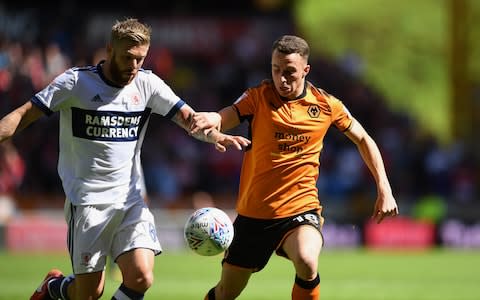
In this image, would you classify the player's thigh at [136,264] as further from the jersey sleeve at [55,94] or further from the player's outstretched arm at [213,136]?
the jersey sleeve at [55,94]

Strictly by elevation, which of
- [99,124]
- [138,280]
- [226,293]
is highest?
[99,124]

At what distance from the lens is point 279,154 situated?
8258mm

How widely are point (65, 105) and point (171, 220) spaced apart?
13.0 metres

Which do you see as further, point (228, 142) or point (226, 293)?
point (226, 293)

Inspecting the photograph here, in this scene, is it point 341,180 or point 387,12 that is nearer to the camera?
point 341,180

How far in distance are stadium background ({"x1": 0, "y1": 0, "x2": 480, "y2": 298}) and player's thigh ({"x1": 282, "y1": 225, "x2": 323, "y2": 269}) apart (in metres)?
12.1

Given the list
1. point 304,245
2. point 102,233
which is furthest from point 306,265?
point 102,233

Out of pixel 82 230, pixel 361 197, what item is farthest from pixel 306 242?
pixel 361 197

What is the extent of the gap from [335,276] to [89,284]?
7989 millimetres

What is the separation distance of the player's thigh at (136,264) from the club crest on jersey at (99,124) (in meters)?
0.84

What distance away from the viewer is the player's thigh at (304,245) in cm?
789

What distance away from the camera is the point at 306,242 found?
26.2 feet

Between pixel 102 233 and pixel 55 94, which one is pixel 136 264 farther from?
pixel 55 94

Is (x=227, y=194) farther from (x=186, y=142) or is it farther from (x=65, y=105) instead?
(x=65, y=105)
